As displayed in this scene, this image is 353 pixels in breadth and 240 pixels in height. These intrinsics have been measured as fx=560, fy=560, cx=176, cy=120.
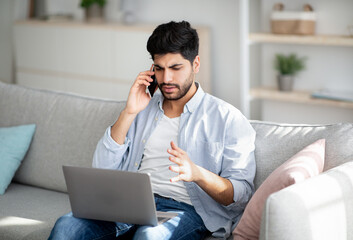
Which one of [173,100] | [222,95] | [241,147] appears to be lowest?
[222,95]

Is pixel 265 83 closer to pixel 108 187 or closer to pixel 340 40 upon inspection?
pixel 340 40

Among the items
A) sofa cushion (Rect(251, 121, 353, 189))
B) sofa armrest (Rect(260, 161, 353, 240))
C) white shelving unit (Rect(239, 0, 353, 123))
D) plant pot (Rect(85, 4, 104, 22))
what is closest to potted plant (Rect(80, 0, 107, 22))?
plant pot (Rect(85, 4, 104, 22))

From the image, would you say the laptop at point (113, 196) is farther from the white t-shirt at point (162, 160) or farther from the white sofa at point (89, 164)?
the white sofa at point (89, 164)

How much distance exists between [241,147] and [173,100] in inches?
14.1

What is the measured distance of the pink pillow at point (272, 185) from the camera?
1.91m

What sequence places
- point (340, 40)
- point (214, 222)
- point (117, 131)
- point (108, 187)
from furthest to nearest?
point (340, 40), point (117, 131), point (214, 222), point (108, 187)

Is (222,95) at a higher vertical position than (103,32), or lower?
lower

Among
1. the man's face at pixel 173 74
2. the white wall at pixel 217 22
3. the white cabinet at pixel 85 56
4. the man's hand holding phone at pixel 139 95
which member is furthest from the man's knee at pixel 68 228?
the white wall at pixel 217 22

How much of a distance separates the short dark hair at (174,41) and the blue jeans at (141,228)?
60 cm

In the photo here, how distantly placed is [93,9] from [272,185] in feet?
13.2

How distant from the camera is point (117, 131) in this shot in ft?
7.70

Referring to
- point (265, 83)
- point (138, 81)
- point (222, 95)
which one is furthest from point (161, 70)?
point (222, 95)

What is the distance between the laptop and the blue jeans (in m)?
0.03

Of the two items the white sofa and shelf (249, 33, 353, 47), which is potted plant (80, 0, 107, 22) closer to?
shelf (249, 33, 353, 47)
